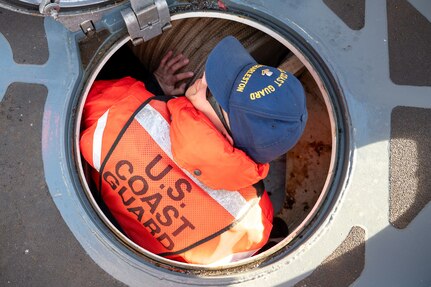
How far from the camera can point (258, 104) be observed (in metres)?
1.77

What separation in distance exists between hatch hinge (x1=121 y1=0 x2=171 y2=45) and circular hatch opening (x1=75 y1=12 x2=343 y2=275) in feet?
0.26

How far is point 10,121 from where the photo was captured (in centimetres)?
210

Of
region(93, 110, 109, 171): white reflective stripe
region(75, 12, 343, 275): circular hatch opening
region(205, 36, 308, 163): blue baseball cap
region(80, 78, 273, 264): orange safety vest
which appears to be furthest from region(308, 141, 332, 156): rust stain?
region(93, 110, 109, 171): white reflective stripe

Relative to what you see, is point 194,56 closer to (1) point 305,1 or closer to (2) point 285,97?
(1) point 305,1

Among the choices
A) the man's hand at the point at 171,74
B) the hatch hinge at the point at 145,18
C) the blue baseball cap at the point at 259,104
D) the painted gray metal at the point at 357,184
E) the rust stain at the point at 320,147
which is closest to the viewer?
the blue baseball cap at the point at 259,104

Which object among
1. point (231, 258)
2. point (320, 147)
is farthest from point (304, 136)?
point (231, 258)

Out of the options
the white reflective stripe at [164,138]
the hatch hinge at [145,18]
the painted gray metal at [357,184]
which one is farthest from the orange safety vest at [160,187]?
the hatch hinge at [145,18]

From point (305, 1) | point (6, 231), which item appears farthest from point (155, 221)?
point (305, 1)

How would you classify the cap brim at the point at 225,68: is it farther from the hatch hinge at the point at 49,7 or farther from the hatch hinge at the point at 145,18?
the hatch hinge at the point at 49,7

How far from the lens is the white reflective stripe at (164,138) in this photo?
2117 mm

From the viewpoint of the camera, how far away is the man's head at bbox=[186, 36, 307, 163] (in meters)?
1.78

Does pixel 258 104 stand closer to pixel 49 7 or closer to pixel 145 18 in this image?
pixel 145 18

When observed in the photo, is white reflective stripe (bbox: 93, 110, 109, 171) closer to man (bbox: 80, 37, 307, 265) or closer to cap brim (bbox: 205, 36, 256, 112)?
man (bbox: 80, 37, 307, 265)

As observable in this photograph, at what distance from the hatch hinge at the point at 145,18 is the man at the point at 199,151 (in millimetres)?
230
